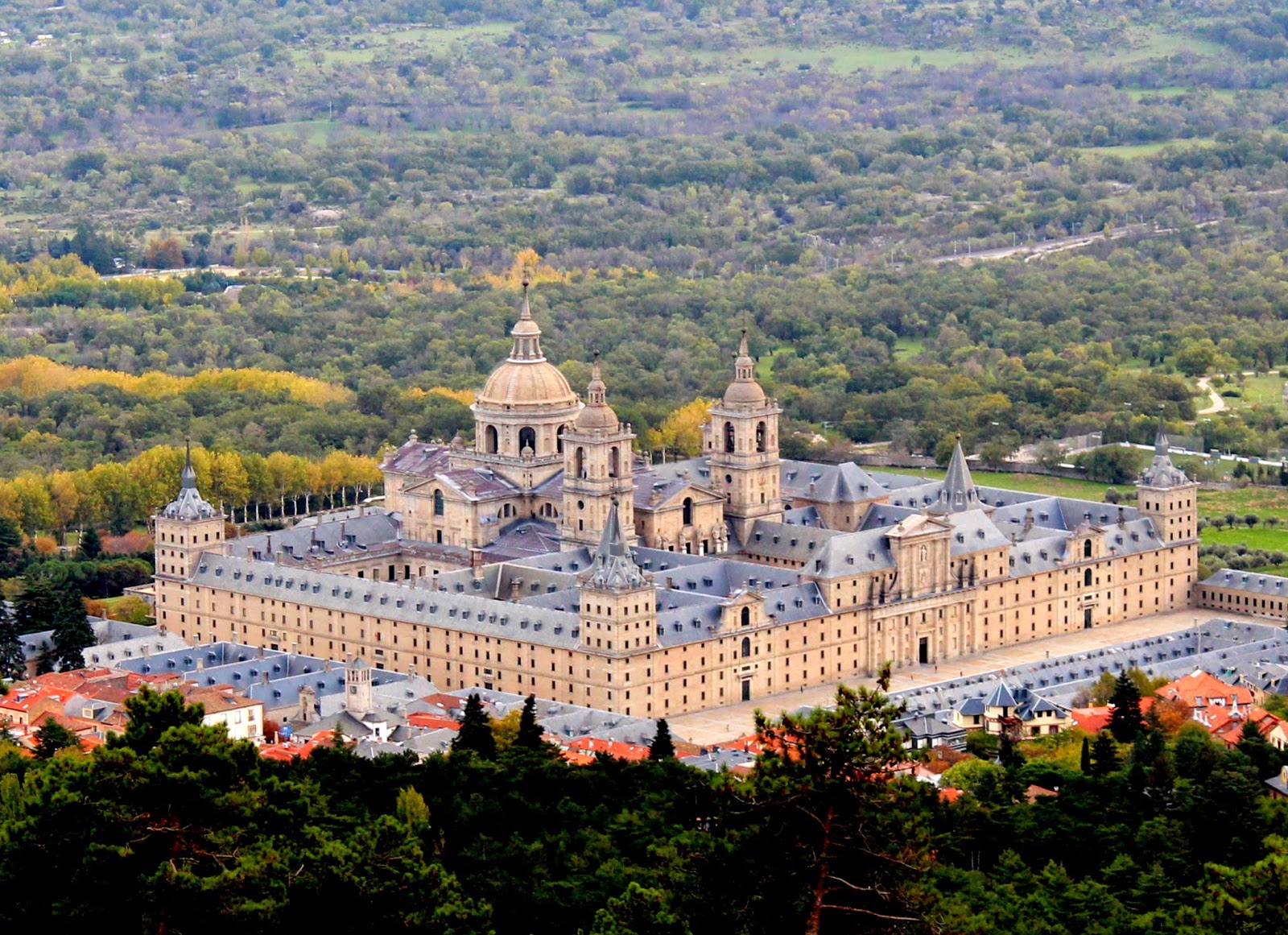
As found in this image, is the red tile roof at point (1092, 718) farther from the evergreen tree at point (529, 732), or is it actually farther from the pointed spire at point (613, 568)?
the evergreen tree at point (529, 732)

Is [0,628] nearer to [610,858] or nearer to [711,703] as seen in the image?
[711,703]

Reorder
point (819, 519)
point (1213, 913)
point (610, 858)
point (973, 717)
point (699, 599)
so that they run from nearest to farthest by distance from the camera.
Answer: point (1213, 913) < point (610, 858) < point (973, 717) < point (699, 599) < point (819, 519)

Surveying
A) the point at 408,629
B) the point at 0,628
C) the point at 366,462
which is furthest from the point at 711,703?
the point at 366,462

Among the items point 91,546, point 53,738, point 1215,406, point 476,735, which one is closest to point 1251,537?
point 1215,406

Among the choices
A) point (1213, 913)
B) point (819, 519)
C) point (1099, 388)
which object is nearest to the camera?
point (1213, 913)

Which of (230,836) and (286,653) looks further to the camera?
(286,653)

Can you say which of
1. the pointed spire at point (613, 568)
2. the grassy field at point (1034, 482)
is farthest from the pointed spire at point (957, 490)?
the grassy field at point (1034, 482)
